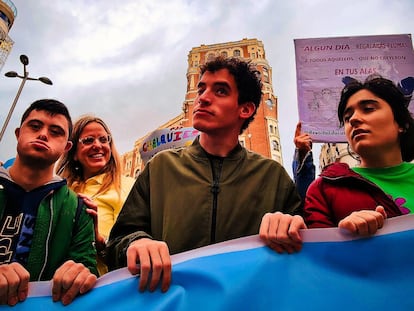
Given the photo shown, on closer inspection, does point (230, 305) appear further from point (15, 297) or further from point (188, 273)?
point (15, 297)

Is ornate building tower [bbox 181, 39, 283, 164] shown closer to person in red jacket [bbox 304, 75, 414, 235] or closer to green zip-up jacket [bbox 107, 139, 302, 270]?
person in red jacket [bbox 304, 75, 414, 235]

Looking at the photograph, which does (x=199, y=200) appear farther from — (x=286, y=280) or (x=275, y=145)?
(x=275, y=145)

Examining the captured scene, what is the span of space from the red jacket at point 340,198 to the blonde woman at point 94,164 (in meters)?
1.56

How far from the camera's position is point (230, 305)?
1.14 metres

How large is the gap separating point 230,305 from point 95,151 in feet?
7.16

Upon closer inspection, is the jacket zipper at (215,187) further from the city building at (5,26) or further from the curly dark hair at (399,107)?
the city building at (5,26)

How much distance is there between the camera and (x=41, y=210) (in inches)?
70.2

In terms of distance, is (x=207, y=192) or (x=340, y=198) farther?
(x=207, y=192)

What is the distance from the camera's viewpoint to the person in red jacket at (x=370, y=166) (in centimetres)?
170

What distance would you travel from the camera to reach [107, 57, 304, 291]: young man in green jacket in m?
1.75

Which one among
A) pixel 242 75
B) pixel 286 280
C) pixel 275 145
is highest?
pixel 275 145

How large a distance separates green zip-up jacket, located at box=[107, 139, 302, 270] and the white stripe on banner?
1.11ft

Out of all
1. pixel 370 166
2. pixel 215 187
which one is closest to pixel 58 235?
pixel 215 187

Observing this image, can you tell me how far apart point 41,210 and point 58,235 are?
0.53 feet
